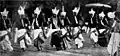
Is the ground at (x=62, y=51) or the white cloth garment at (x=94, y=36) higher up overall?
the white cloth garment at (x=94, y=36)

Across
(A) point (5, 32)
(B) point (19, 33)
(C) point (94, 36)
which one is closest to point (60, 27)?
(C) point (94, 36)

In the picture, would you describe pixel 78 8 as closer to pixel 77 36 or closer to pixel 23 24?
pixel 77 36

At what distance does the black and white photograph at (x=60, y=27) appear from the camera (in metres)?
4.34

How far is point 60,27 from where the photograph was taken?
455cm

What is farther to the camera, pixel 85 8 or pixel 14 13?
pixel 14 13

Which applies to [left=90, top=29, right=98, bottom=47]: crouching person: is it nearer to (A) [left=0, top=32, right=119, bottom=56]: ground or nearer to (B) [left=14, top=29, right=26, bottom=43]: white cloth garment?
(A) [left=0, top=32, right=119, bottom=56]: ground

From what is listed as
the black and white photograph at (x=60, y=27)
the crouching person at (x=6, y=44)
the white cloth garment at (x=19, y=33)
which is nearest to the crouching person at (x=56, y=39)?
Result: the black and white photograph at (x=60, y=27)

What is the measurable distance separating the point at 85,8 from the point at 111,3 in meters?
0.46

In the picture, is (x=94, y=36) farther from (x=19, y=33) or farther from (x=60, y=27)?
(x=19, y=33)

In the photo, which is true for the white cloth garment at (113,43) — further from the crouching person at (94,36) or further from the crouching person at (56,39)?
the crouching person at (56,39)

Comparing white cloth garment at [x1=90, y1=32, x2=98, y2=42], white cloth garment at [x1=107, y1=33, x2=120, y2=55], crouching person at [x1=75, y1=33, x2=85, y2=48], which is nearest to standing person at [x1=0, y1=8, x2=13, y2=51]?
crouching person at [x1=75, y1=33, x2=85, y2=48]

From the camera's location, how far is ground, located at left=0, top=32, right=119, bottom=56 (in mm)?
4363

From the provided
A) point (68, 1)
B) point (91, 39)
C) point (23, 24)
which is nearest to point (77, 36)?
point (91, 39)

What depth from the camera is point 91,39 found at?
14.4ft
